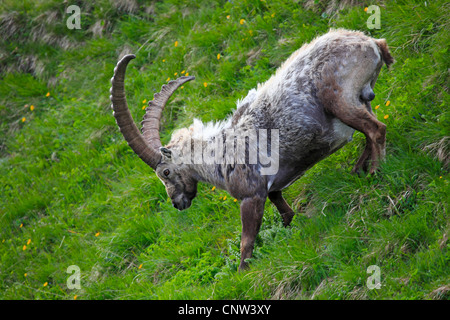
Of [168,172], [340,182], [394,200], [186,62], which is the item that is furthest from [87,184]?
[394,200]

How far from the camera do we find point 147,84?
11016mm

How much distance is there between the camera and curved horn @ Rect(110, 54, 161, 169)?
22.5 ft

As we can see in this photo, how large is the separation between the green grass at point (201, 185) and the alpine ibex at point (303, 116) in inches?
19.3

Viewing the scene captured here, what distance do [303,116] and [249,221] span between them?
4.15 feet

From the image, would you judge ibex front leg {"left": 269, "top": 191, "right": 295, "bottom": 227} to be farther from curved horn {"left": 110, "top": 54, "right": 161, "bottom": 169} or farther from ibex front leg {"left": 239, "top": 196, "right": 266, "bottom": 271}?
curved horn {"left": 110, "top": 54, "right": 161, "bottom": 169}

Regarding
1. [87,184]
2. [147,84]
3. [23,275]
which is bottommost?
[23,275]

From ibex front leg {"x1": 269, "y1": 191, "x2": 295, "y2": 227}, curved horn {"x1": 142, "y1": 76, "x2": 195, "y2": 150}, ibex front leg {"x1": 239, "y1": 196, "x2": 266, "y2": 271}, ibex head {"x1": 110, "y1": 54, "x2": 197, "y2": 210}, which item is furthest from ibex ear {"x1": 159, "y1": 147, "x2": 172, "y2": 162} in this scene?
ibex front leg {"x1": 269, "y1": 191, "x2": 295, "y2": 227}

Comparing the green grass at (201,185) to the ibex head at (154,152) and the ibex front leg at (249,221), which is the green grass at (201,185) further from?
the ibex head at (154,152)

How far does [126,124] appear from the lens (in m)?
7.02

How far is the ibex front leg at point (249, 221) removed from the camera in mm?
6344

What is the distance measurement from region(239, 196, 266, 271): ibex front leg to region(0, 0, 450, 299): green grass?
0.52ft

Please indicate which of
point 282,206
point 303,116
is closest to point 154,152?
point 282,206
